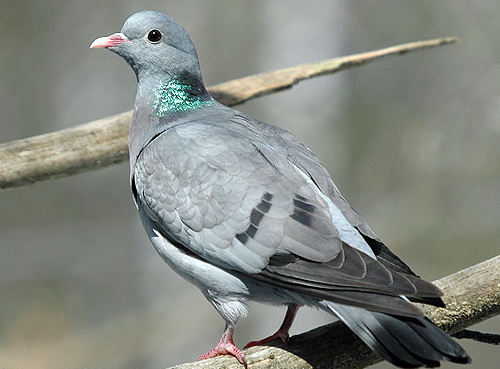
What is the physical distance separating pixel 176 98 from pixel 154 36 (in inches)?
13.4

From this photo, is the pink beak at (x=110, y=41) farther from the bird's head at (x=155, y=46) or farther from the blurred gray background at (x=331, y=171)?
the blurred gray background at (x=331, y=171)

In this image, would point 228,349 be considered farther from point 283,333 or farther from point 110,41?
point 110,41

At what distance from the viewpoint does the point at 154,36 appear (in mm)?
4105

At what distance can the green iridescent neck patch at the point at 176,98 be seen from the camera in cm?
395

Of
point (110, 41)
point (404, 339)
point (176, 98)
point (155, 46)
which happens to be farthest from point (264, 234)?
point (110, 41)

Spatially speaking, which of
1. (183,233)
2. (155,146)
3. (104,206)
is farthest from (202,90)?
(104,206)

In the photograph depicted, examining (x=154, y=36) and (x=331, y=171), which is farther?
(x=331, y=171)

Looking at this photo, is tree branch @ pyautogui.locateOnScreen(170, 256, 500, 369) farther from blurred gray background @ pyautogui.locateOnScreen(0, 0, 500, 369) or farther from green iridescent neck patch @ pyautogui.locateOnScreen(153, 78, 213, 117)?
blurred gray background @ pyautogui.locateOnScreen(0, 0, 500, 369)

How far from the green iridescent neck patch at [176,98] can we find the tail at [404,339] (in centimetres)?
140

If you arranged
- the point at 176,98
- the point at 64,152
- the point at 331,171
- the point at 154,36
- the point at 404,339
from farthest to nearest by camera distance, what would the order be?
the point at 331,171
the point at 64,152
the point at 154,36
the point at 176,98
the point at 404,339

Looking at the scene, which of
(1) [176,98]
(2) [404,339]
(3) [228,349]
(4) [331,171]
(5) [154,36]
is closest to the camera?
(2) [404,339]

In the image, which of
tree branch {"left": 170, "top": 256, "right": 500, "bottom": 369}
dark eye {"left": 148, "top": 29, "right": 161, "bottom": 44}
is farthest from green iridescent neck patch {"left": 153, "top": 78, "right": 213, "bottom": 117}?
tree branch {"left": 170, "top": 256, "right": 500, "bottom": 369}

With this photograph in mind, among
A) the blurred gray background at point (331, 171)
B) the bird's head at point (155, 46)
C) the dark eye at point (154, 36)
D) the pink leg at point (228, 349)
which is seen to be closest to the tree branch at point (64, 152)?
the bird's head at point (155, 46)

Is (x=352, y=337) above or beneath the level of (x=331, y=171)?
above
